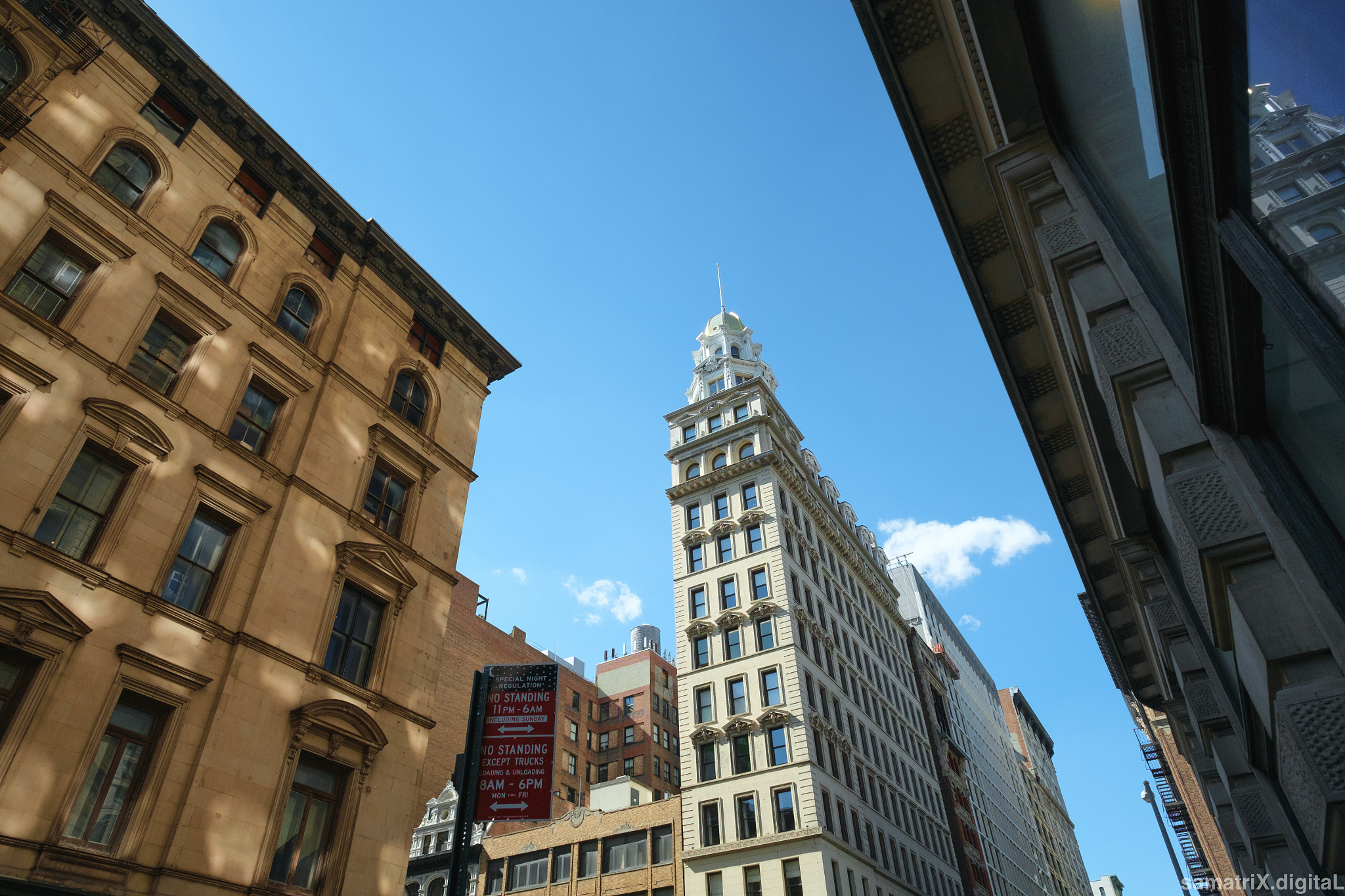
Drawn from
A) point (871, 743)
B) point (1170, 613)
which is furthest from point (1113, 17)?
point (871, 743)

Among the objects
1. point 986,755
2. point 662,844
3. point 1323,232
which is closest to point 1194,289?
point 1323,232

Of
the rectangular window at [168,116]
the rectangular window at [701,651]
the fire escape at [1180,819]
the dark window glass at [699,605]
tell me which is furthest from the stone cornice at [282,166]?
the fire escape at [1180,819]

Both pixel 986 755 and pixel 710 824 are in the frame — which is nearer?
pixel 710 824

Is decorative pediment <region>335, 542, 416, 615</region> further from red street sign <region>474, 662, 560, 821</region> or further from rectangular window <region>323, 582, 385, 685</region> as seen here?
red street sign <region>474, 662, 560, 821</region>

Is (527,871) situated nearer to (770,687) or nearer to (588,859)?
(588,859)

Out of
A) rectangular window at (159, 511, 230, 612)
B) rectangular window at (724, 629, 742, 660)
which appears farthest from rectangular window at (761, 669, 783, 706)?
rectangular window at (159, 511, 230, 612)

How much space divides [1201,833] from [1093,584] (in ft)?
148

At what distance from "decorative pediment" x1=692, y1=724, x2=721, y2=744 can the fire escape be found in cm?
4020

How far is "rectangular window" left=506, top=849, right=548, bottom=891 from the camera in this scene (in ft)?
162

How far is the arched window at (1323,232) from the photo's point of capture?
3.71m

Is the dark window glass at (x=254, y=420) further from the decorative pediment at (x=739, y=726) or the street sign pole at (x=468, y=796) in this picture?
the decorative pediment at (x=739, y=726)

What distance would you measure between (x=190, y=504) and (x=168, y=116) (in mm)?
10673

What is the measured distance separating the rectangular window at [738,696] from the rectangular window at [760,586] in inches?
214

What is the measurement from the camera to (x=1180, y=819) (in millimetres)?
65625
